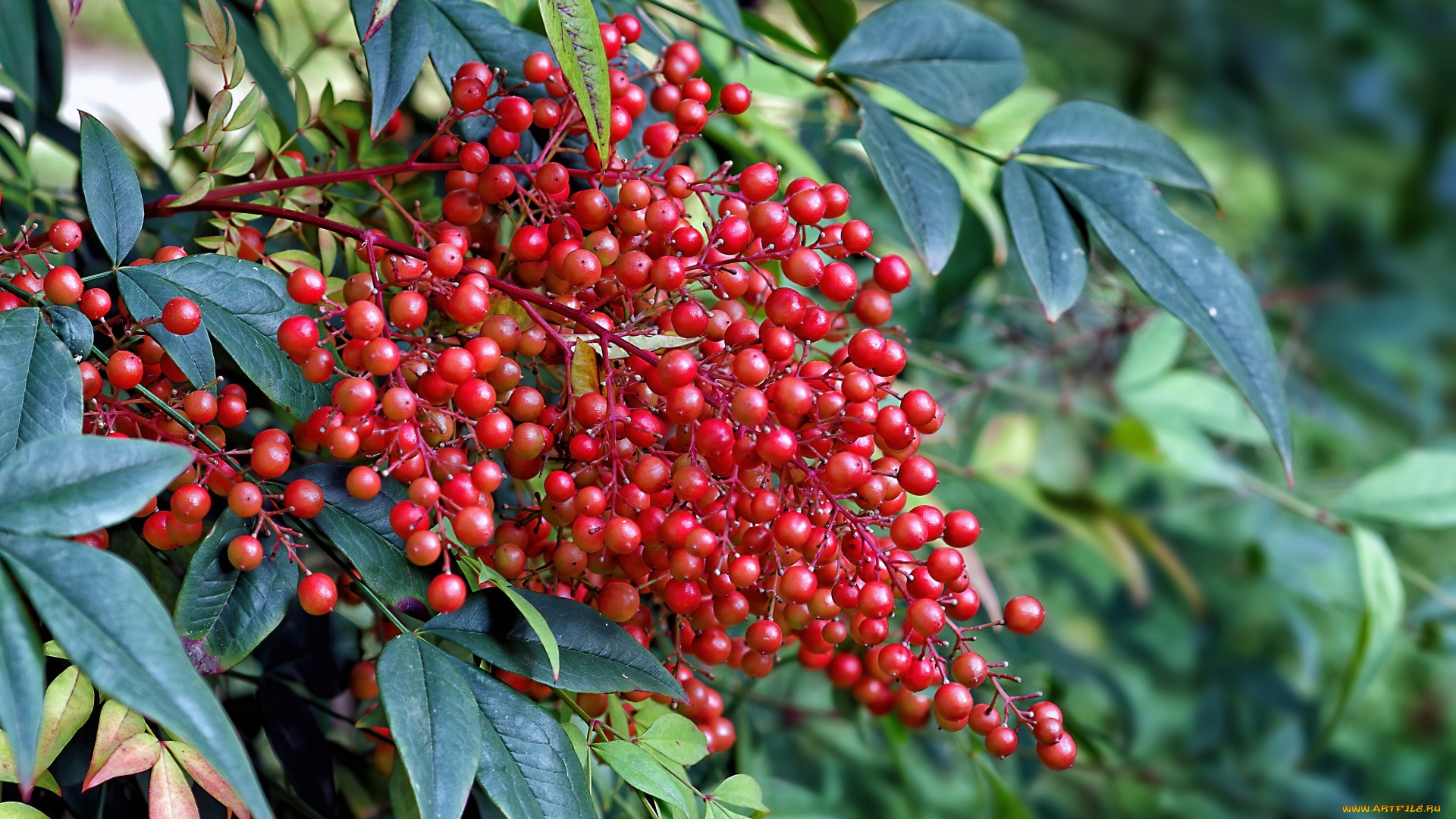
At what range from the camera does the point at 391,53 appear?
0.30 meters

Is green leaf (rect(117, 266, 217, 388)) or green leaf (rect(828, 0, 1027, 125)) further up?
green leaf (rect(828, 0, 1027, 125))

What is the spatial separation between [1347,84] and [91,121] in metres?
1.53

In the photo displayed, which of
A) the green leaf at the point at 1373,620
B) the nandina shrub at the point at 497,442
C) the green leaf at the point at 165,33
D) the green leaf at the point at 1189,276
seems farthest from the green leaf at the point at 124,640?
the green leaf at the point at 1373,620

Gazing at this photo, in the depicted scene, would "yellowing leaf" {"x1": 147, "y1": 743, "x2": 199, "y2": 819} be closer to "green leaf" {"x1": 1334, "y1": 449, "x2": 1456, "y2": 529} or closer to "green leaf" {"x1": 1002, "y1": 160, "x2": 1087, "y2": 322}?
"green leaf" {"x1": 1002, "y1": 160, "x2": 1087, "y2": 322}

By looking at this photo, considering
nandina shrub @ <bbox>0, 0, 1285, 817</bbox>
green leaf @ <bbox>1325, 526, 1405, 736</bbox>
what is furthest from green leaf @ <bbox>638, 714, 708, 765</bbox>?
green leaf @ <bbox>1325, 526, 1405, 736</bbox>

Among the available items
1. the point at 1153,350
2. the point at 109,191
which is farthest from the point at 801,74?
the point at 1153,350

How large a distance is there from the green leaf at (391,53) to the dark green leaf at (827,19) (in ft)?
0.61

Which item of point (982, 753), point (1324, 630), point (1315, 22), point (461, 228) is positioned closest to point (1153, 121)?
point (1315, 22)

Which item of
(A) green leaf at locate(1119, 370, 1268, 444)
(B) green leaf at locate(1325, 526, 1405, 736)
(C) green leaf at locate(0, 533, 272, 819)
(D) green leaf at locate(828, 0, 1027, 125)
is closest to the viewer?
(C) green leaf at locate(0, 533, 272, 819)

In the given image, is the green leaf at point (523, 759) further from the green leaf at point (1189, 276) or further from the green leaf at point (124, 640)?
the green leaf at point (1189, 276)

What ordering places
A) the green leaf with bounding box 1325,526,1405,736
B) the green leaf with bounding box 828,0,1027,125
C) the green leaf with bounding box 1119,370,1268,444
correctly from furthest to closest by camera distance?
the green leaf with bounding box 1119,370,1268,444
the green leaf with bounding box 1325,526,1405,736
the green leaf with bounding box 828,0,1027,125

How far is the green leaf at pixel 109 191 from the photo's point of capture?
27 cm

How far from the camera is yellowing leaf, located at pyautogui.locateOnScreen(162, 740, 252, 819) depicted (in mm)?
262

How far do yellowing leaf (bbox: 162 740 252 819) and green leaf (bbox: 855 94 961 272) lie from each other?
0.26m
